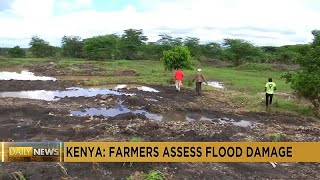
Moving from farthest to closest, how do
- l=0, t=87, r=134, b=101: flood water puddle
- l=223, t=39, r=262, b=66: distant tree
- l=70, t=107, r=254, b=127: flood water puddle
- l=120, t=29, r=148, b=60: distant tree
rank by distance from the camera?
l=120, t=29, r=148, b=60: distant tree, l=223, t=39, r=262, b=66: distant tree, l=0, t=87, r=134, b=101: flood water puddle, l=70, t=107, r=254, b=127: flood water puddle

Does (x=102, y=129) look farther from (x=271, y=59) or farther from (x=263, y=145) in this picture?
(x=271, y=59)

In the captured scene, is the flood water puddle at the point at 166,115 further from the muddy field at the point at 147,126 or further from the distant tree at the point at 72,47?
the distant tree at the point at 72,47

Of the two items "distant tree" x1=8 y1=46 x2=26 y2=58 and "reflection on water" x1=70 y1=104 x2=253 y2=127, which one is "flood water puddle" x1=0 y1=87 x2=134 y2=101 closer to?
"reflection on water" x1=70 y1=104 x2=253 y2=127

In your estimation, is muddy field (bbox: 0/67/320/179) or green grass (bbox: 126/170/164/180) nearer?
green grass (bbox: 126/170/164/180)

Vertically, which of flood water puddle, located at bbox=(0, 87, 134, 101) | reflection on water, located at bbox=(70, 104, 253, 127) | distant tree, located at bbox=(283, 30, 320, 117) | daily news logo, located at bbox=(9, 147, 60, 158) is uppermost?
distant tree, located at bbox=(283, 30, 320, 117)

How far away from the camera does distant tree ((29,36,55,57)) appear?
60906 millimetres

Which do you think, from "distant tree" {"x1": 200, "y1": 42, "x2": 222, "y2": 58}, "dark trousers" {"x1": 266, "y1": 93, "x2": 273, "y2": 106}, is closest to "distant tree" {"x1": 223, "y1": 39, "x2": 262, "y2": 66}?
"distant tree" {"x1": 200, "y1": 42, "x2": 222, "y2": 58}

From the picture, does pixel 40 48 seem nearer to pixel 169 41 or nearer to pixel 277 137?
pixel 169 41

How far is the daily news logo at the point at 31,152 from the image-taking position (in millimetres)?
6449

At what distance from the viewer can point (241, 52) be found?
4906cm

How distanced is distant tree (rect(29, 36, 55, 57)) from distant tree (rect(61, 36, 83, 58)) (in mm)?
2191

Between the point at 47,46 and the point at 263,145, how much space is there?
5923cm

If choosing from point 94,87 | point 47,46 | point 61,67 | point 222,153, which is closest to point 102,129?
point 222,153

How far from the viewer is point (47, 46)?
61.5m
